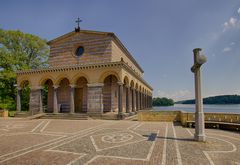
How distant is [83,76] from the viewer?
18.6 meters

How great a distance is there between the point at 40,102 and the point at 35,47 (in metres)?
16.3

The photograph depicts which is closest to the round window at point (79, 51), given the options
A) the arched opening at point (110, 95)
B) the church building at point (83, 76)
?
the church building at point (83, 76)

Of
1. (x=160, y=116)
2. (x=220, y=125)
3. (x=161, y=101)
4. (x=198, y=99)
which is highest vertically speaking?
(x=198, y=99)

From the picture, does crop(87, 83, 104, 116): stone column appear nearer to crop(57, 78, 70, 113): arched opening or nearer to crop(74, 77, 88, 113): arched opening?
crop(74, 77, 88, 113): arched opening

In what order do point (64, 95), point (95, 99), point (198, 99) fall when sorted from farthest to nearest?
point (64, 95), point (95, 99), point (198, 99)

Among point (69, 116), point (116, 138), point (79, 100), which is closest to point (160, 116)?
point (116, 138)

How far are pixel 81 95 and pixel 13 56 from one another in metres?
17.1

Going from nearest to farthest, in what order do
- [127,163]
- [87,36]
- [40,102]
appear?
[127,163] < [40,102] < [87,36]

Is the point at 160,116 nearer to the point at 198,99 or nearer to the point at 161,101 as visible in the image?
the point at 198,99

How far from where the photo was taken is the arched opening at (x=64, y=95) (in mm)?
21031

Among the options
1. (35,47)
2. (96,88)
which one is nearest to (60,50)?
(96,88)

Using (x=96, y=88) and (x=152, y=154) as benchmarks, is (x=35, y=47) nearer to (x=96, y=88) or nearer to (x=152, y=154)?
(x=96, y=88)

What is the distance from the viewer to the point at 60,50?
22625 mm

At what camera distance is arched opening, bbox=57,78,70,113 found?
21.0 metres
